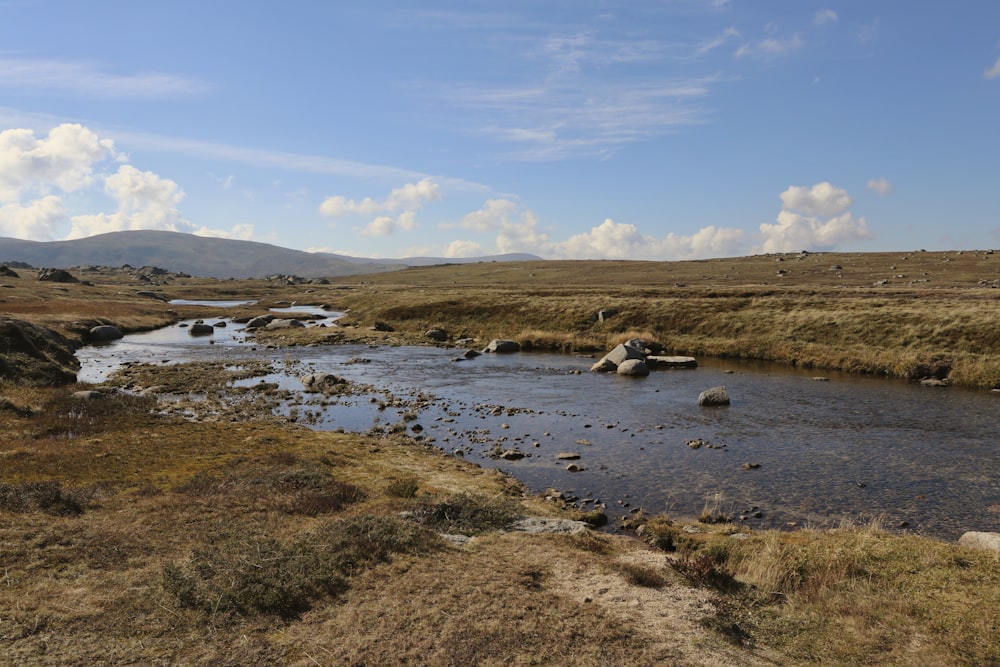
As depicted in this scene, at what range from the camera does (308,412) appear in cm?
3422

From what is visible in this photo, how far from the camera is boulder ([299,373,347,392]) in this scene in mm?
41375

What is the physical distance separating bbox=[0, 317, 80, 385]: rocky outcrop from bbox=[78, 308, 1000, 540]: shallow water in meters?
2.92

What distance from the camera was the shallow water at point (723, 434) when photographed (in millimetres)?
20141

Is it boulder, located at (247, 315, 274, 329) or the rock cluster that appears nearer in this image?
the rock cluster

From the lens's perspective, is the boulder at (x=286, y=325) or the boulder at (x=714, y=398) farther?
the boulder at (x=286, y=325)

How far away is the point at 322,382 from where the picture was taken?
140ft

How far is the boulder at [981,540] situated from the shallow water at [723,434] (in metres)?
1.80

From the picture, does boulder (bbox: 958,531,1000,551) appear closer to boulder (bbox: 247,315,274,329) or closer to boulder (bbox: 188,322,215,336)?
boulder (bbox: 188,322,215,336)

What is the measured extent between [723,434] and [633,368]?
55.7 ft

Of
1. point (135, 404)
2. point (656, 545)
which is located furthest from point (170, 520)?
point (135, 404)

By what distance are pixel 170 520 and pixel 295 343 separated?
54436mm

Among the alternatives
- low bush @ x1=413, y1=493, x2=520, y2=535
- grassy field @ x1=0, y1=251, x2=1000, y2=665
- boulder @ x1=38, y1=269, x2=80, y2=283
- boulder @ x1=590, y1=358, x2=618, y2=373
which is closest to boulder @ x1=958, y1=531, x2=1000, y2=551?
grassy field @ x1=0, y1=251, x2=1000, y2=665

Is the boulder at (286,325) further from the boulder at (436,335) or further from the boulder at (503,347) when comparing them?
the boulder at (503,347)

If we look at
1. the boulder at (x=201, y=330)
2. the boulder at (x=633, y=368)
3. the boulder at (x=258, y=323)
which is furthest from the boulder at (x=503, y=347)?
the boulder at (x=201, y=330)
